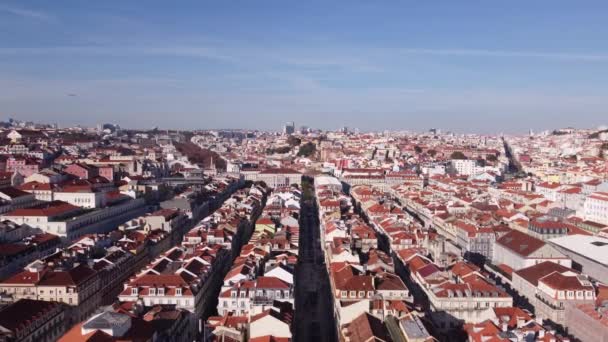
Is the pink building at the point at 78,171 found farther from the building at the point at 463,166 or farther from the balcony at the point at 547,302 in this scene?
the building at the point at 463,166

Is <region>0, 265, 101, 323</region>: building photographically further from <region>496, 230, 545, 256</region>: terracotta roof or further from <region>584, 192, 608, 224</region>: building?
<region>584, 192, 608, 224</region>: building

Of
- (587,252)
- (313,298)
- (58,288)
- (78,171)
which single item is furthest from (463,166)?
(58,288)

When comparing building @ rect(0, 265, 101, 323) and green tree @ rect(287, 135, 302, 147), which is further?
green tree @ rect(287, 135, 302, 147)

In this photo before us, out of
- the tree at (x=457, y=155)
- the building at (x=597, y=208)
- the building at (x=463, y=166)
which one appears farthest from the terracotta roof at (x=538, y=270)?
the tree at (x=457, y=155)

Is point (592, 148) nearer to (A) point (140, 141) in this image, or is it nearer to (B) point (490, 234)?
(B) point (490, 234)

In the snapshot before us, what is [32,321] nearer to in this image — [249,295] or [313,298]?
[249,295]

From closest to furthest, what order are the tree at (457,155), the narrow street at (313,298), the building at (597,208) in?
the narrow street at (313,298) → the building at (597,208) → the tree at (457,155)

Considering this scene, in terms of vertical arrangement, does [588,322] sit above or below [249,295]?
below

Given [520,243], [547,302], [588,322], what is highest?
[520,243]

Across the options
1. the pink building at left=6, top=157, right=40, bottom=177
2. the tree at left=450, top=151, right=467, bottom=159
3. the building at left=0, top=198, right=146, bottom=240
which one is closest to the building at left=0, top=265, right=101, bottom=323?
the building at left=0, top=198, right=146, bottom=240
